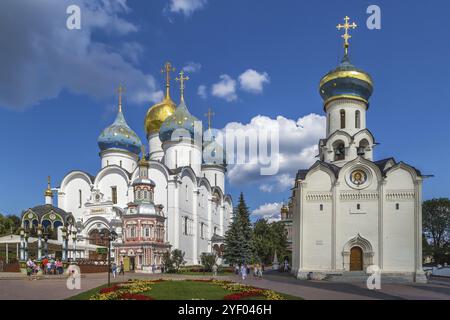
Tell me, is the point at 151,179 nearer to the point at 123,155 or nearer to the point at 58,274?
the point at 123,155

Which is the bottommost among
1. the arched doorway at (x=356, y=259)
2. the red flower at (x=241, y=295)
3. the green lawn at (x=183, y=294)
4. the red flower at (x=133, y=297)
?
the arched doorway at (x=356, y=259)

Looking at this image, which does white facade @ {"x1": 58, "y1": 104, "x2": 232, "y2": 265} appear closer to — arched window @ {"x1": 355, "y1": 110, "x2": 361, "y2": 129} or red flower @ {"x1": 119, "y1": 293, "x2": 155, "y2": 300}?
arched window @ {"x1": 355, "y1": 110, "x2": 361, "y2": 129}

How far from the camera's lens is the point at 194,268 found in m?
38.2

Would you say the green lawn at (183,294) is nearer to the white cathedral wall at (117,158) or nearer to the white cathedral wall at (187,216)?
the white cathedral wall at (187,216)

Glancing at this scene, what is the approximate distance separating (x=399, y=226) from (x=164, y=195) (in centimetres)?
2154

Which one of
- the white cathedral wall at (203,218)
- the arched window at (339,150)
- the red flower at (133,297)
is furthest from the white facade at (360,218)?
the white cathedral wall at (203,218)

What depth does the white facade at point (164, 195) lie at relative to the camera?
40000 mm

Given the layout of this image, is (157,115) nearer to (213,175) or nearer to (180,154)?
(180,154)

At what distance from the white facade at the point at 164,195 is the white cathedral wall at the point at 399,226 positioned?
1954cm

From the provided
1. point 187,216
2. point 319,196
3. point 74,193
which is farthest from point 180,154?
point 319,196

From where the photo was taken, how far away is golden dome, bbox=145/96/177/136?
51.5 m

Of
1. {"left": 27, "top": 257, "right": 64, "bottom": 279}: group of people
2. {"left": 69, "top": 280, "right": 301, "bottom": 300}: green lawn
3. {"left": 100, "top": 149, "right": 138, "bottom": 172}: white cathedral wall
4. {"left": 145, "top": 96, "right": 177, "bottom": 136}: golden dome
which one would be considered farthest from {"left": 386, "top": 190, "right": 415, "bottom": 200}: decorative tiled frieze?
{"left": 145, "top": 96, "right": 177, "bottom": 136}: golden dome
